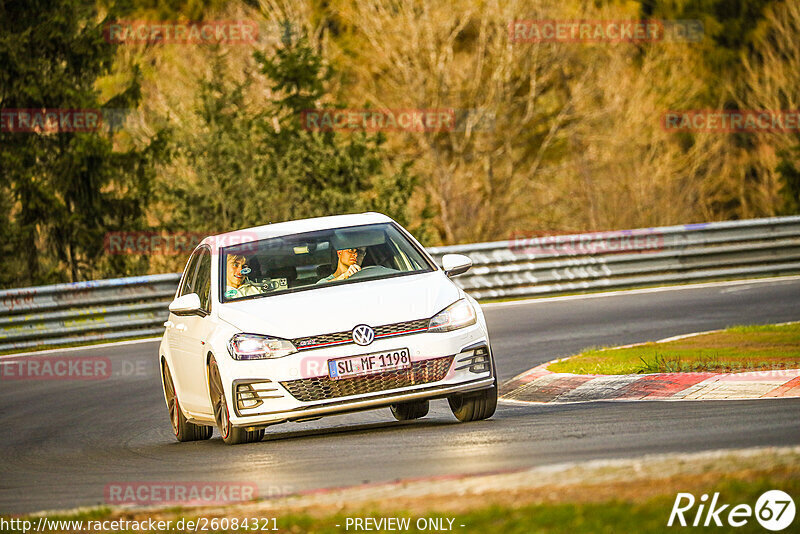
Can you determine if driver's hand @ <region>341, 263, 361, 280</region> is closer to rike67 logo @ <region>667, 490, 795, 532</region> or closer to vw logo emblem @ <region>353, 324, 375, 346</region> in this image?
vw logo emblem @ <region>353, 324, 375, 346</region>

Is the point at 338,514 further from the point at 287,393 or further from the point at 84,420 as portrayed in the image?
the point at 84,420

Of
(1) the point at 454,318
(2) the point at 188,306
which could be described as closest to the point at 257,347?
(2) the point at 188,306

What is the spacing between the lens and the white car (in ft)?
29.8

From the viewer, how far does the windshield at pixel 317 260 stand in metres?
10.0

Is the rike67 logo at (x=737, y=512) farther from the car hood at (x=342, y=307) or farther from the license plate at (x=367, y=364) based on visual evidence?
the car hood at (x=342, y=307)

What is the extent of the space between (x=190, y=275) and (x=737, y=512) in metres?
6.99

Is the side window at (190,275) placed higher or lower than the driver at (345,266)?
lower

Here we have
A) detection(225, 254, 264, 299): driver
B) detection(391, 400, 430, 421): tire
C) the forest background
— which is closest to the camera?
detection(225, 254, 264, 299): driver

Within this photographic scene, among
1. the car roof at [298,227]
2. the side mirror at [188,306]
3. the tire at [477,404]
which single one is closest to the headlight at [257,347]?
the side mirror at [188,306]

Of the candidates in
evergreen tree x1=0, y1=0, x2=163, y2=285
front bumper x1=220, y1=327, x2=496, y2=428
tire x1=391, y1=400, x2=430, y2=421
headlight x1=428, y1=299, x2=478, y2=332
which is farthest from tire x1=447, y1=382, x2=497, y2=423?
evergreen tree x1=0, y1=0, x2=163, y2=285

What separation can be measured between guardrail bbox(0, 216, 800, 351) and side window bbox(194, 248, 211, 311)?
9.62 meters

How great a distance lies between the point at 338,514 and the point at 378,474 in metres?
1.29

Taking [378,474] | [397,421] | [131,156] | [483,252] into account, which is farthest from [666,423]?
[131,156]

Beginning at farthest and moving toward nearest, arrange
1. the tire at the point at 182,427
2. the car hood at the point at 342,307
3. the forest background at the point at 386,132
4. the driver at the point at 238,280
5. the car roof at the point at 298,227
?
the forest background at the point at 386,132 → the tire at the point at 182,427 → the car roof at the point at 298,227 → the driver at the point at 238,280 → the car hood at the point at 342,307
